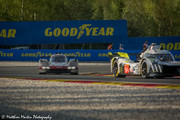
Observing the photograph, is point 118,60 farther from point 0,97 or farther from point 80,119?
point 80,119

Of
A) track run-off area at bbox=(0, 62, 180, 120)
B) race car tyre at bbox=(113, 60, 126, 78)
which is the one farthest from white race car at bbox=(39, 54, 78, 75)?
track run-off area at bbox=(0, 62, 180, 120)

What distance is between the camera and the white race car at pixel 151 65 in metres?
14.9

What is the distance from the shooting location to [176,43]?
34.6m

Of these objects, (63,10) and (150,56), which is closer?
(150,56)

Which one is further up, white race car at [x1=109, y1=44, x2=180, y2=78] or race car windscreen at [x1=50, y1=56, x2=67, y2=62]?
race car windscreen at [x1=50, y1=56, x2=67, y2=62]

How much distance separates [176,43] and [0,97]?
2613cm

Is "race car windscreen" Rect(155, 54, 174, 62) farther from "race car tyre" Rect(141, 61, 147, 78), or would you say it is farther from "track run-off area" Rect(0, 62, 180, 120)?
"track run-off area" Rect(0, 62, 180, 120)

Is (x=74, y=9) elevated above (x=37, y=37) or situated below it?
above

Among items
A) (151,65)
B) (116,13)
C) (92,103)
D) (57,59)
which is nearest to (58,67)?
(57,59)

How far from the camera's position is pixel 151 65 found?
589 inches

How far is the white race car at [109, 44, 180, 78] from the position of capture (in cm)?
1492

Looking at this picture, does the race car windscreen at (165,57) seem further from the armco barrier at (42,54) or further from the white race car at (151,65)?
the armco barrier at (42,54)

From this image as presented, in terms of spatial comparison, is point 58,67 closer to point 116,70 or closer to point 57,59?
point 57,59

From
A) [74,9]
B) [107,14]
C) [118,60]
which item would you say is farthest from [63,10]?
[118,60]
